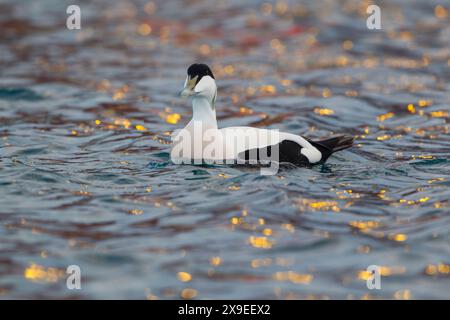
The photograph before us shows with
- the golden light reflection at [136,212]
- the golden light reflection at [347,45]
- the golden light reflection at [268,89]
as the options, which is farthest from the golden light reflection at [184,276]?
the golden light reflection at [347,45]

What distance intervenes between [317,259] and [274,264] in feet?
1.14

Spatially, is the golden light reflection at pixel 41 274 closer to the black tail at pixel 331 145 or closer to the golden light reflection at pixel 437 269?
the golden light reflection at pixel 437 269

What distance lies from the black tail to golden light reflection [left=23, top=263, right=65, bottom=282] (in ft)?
11.8

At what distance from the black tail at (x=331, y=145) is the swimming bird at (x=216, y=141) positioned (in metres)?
0.18

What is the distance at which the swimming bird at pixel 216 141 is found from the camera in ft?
28.0

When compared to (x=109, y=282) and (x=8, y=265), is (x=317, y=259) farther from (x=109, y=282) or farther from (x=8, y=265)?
(x=8, y=265)

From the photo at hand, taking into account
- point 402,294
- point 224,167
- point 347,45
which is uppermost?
point 347,45

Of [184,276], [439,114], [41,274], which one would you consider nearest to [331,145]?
[439,114]

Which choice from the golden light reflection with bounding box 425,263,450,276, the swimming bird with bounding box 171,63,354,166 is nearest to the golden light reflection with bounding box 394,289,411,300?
the golden light reflection with bounding box 425,263,450,276

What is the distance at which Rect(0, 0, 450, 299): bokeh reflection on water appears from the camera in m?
6.40

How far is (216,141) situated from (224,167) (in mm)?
267

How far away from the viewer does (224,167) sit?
8562mm

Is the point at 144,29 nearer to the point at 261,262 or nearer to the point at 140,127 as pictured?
the point at 140,127

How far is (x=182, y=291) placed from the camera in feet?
19.8
